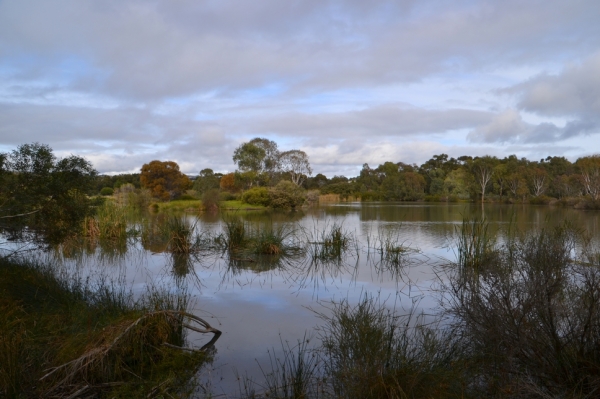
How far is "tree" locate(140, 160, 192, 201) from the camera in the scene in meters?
41.3

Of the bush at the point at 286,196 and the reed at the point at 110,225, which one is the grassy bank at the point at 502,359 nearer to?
the reed at the point at 110,225

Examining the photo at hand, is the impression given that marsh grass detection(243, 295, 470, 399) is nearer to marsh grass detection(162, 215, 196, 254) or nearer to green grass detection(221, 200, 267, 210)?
marsh grass detection(162, 215, 196, 254)

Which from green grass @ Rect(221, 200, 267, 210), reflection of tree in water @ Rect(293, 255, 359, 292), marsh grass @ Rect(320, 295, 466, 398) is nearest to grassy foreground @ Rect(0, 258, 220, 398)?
marsh grass @ Rect(320, 295, 466, 398)

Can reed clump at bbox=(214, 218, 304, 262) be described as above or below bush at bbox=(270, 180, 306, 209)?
below

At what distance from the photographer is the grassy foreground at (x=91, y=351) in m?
3.75

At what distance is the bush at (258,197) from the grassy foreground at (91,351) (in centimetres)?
3216

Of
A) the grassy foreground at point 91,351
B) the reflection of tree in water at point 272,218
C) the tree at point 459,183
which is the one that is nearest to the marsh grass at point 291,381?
the grassy foreground at point 91,351

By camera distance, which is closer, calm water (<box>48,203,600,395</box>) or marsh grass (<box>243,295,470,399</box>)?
marsh grass (<box>243,295,470,399</box>)

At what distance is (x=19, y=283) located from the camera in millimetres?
6289

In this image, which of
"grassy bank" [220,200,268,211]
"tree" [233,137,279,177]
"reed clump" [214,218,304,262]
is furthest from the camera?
"tree" [233,137,279,177]

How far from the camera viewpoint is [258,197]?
38344 millimetres

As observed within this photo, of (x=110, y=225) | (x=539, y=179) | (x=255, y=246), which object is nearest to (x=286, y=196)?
(x=110, y=225)

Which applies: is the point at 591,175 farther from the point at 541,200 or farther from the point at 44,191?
the point at 44,191

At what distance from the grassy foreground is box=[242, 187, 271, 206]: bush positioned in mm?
32162
